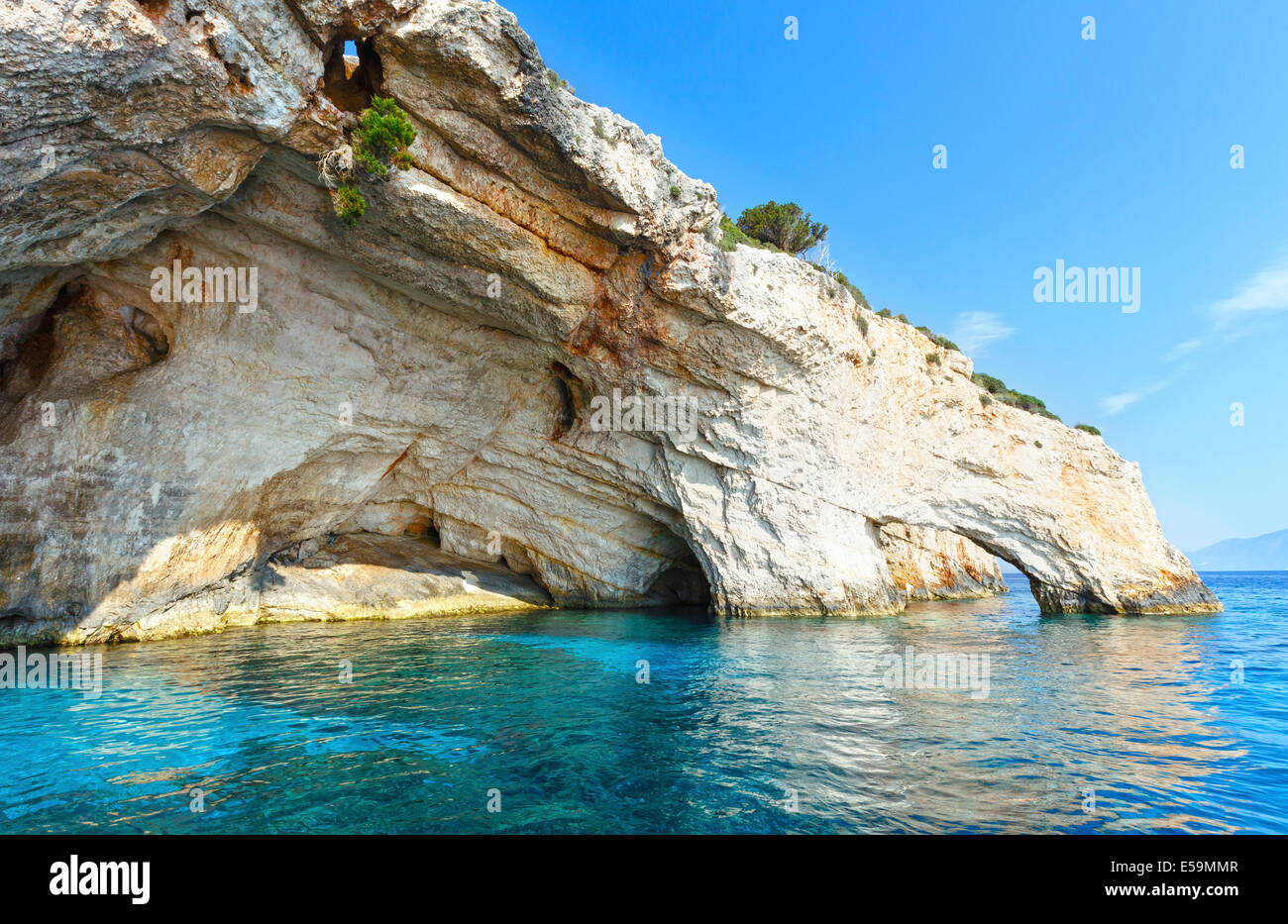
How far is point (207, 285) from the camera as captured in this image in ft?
48.8

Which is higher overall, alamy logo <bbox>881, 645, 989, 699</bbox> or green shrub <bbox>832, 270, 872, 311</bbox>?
green shrub <bbox>832, 270, 872, 311</bbox>

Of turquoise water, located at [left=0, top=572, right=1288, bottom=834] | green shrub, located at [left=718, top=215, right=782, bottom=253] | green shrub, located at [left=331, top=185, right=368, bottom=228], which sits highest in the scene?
green shrub, located at [left=718, top=215, right=782, bottom=253]

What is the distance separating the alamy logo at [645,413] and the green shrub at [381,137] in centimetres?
909

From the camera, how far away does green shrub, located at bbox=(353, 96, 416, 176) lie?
11.8m

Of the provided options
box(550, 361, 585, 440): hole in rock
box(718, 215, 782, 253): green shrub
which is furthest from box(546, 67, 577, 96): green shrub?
box(550, 361, 585, 440): hole in rock

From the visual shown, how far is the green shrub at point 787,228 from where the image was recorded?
89.2 feet

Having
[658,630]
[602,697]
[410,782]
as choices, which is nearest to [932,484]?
[658,630]

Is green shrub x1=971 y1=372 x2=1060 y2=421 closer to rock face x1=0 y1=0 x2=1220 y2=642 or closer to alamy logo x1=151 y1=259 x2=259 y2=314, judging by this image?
rock face x1=0 y1=0 x2=1220 y2=642

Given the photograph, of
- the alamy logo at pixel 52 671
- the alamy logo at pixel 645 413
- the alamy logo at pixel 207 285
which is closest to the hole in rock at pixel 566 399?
the alamy logo at pixel 645 413
